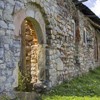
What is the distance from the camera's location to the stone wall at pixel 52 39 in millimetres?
5457

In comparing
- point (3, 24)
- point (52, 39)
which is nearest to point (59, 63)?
point (52, 39)

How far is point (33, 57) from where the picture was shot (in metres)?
7.66

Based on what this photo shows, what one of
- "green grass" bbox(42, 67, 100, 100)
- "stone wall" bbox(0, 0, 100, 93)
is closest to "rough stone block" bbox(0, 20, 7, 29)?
"stone wall" bbox(0, 0, 100, 93)

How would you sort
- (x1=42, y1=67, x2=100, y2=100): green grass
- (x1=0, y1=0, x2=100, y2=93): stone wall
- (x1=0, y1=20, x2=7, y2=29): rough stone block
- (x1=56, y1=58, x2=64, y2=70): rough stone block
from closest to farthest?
(x1=0, y1=20, x2=7, y2=29): rough stone block < (x1=0, y1=0, x2=100, y2=93): stone wall < (x1=42, y1=67, x2=100, y2=100): green grass < (x1=56, y1=58, x2=64, y2=70): rough stone block

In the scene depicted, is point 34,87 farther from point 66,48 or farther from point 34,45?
point 66,48

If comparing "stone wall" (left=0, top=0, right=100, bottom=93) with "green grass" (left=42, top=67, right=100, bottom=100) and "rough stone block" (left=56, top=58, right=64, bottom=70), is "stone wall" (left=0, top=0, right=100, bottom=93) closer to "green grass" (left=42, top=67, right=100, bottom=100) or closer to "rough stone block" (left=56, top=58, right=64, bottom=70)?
"rough stone block" (left=56, top=58, right=64, bottom=70)

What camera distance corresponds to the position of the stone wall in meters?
5.46

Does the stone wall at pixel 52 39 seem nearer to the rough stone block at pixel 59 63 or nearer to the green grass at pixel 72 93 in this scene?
the rough stone block at pixel 59 63

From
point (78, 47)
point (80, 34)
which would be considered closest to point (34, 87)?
point (78, 47)

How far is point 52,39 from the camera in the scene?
7.76 metres

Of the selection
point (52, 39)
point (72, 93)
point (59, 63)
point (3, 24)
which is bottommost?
point (72, 93)

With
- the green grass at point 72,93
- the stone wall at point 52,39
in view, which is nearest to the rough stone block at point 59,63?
the stone wall at point 52,39

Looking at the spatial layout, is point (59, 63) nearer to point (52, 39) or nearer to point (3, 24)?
point (52, 39)

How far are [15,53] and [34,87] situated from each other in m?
1.64
